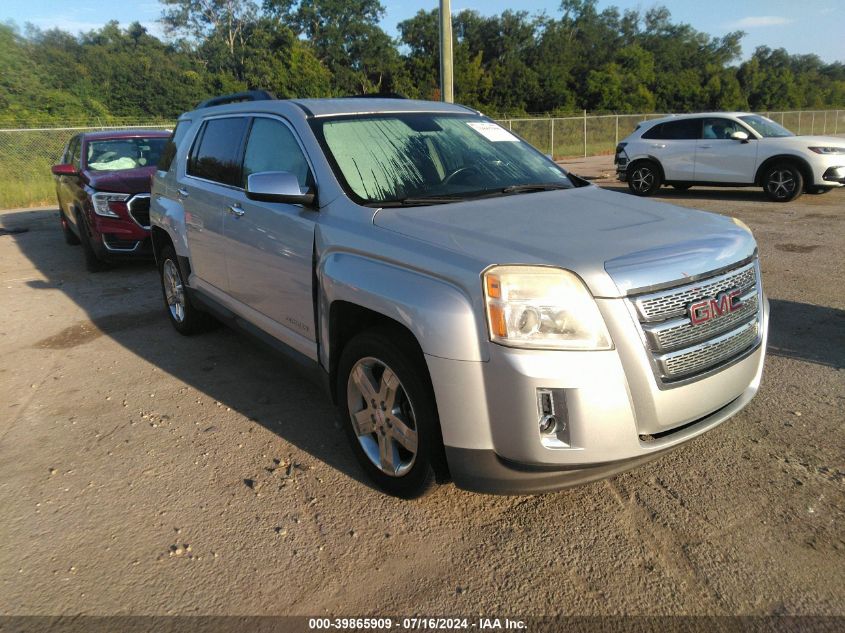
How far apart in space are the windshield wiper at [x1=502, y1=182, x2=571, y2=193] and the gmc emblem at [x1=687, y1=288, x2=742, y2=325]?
1.26 meters

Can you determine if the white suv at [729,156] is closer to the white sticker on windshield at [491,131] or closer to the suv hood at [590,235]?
the white sticker on windshield at [491,131]

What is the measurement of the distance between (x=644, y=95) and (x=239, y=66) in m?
30.3

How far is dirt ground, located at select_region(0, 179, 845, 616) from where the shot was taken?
2.55 meters

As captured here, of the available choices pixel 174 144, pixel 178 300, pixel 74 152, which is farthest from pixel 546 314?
pixel 74 152

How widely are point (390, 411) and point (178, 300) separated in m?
3.46

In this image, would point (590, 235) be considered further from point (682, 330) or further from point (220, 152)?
point (220, 152)

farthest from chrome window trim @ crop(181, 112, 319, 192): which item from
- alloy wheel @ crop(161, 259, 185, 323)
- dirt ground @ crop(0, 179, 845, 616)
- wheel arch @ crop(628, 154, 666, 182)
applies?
wheel arch @ crop(628, 154, 666, 182)

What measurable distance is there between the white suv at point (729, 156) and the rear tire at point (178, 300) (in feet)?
36.7

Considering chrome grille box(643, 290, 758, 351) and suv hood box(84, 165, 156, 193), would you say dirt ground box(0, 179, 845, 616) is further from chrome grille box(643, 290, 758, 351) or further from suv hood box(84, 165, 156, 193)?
suv hood box(84, 165, 156, 193)

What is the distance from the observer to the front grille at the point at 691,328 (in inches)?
101

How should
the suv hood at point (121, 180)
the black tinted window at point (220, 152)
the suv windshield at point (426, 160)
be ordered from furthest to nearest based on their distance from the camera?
the suv hood at point (121, 180)
the black tinted window at point (220, 152)
the suv windshield at point (426, 160)

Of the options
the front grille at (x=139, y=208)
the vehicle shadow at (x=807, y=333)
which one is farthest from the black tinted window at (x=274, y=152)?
the front grille at (x=139, y=208)

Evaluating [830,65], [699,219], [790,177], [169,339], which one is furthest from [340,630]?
[830,65]

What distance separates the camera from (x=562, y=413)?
248 centimetres
